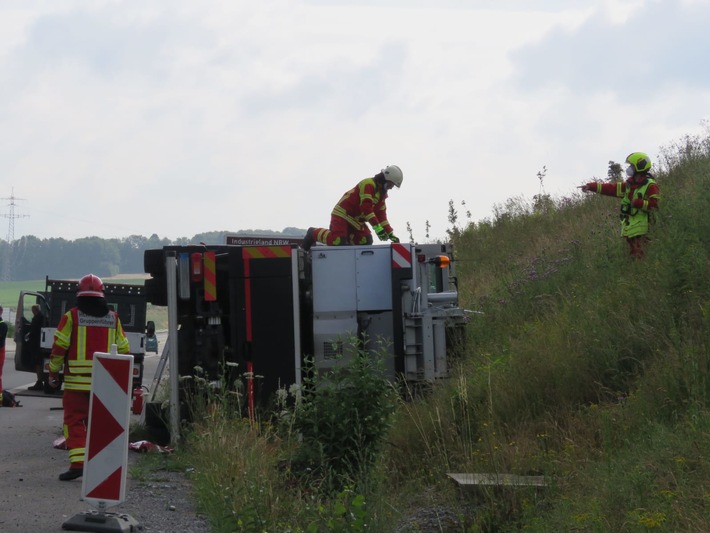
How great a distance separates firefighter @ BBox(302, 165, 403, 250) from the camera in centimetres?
1255

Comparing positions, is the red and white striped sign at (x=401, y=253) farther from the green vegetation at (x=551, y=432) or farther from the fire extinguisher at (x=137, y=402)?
the fire extinguisher at (x=137, y=402)

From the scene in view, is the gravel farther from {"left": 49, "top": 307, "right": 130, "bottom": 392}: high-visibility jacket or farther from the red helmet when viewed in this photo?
the red helmet

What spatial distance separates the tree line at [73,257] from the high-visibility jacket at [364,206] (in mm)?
99959

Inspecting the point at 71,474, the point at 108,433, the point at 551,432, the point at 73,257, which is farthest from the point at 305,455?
the point at 73,257

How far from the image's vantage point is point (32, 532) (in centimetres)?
697

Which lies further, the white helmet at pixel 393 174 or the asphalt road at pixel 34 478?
the white helmet at pixel 393 174

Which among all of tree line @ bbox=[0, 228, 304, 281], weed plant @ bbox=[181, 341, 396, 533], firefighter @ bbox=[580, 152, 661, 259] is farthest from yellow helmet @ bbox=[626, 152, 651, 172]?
tree line @ bbox=[0, 228, 304, 281]

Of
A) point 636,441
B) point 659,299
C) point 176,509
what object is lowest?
point 176,509

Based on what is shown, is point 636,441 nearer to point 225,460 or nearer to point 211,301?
point 225,460

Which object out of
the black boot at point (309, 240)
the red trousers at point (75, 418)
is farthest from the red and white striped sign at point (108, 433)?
the black boot at point (309, 240)

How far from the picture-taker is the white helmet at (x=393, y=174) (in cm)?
1259

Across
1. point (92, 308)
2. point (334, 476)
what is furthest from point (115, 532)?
point (92, 308)

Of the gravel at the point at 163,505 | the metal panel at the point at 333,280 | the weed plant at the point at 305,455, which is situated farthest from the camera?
the metal panel at the point at 333,280

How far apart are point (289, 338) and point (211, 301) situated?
2.78ft
